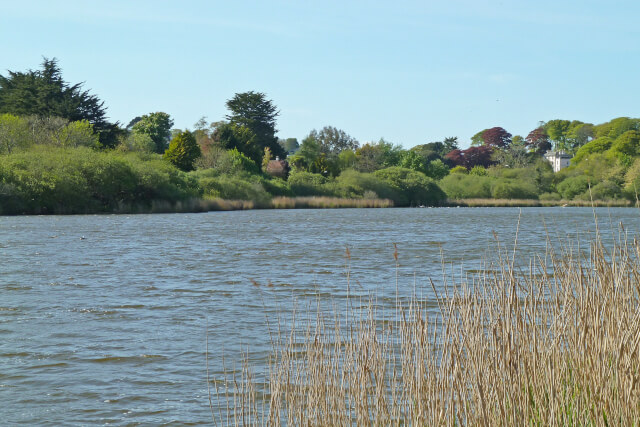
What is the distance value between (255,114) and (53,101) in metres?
33.2

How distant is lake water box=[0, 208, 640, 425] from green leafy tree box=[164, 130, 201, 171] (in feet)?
121

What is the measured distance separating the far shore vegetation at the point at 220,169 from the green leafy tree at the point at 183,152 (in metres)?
0.11

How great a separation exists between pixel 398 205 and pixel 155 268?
59.6m

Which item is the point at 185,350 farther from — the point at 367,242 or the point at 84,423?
the point at 367,242

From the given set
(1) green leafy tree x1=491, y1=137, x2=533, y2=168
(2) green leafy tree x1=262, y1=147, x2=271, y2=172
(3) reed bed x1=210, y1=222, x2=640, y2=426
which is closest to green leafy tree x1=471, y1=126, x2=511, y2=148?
(1) green leafy tree x1=491, y1=137, x2=533, y2=168

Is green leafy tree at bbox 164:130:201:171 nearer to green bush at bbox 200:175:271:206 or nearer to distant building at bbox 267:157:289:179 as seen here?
green bush at bbox 200:175:271:206

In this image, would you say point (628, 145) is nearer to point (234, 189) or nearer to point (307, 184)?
point (307, 184)

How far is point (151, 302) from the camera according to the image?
1253 cm

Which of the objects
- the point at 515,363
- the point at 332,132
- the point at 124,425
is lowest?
the point at 124,425

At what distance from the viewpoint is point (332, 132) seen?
11025 cm

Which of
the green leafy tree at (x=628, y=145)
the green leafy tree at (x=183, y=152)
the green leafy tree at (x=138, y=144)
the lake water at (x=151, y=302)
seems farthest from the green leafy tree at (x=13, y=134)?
the green leafy tree at (x=628, y=145)

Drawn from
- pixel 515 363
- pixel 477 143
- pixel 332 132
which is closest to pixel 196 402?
pixel 515 363

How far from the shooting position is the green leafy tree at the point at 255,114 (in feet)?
288

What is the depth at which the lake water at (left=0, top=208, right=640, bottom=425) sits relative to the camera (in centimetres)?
711
